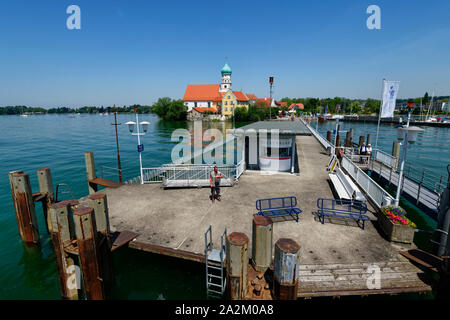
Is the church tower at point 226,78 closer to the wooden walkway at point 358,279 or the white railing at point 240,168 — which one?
the white railing at point 240,168

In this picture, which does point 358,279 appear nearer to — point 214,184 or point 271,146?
point 214,184

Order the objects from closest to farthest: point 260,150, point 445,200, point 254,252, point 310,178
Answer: point 254,252
point 445,200
point 310,178
point 260,150

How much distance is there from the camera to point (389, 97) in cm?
1928

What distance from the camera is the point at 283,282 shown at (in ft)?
17.1

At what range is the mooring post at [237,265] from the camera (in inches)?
214

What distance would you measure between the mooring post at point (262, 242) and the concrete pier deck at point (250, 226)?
4.02 feet

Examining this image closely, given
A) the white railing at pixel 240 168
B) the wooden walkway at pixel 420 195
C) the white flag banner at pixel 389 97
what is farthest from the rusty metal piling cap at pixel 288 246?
the white flag banner at pixel 389 97

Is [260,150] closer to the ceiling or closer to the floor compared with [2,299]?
closer to the ceiling

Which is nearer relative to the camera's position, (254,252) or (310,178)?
(254,252)

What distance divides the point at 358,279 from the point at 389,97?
1883cm

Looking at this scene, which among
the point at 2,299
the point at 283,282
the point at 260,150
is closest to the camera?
the point at 283,282
